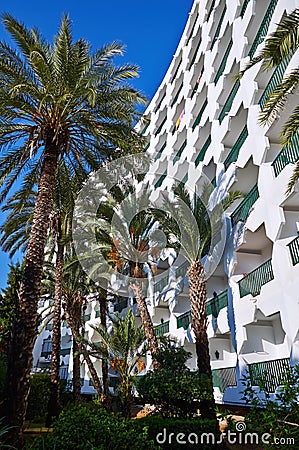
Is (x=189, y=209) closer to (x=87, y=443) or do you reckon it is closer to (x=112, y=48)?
(x=112, y=48)

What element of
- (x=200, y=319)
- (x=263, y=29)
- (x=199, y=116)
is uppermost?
(x=199, y=116)

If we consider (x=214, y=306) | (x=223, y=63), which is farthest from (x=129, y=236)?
(x=223, y=63)

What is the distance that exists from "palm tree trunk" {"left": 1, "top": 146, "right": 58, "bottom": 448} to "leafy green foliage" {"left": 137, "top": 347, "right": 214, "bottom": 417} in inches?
188

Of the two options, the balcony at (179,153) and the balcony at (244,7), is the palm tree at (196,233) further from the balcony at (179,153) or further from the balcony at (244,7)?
the balcony at (179,153)

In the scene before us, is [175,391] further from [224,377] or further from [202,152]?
[202,152]

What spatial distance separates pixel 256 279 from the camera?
14094 mm

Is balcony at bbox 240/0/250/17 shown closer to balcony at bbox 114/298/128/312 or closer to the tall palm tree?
the tall palm tree

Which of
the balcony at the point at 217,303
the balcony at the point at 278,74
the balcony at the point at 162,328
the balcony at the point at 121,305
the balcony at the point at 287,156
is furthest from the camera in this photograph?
the balcony at the point at 121,305

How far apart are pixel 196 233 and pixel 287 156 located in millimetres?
4904

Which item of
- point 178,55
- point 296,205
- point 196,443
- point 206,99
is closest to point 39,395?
point 196,443

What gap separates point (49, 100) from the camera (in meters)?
10.9

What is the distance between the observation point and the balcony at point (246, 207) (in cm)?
1481

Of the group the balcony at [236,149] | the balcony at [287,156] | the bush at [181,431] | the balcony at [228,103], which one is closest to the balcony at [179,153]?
the balcony at [228,103]

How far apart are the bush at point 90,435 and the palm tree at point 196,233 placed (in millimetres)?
7901
